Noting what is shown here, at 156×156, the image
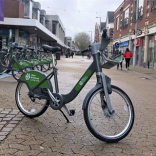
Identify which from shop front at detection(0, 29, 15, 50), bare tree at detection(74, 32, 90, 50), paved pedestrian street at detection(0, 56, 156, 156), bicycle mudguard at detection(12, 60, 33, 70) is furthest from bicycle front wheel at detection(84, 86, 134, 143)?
bare tree at detection(74, 32, 90, 50)

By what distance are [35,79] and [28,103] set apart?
21.1 inches

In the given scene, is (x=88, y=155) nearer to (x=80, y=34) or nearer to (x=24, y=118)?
(x=24, y=118)

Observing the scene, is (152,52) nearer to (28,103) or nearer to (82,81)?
(28,103)

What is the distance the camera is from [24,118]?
14.1ft

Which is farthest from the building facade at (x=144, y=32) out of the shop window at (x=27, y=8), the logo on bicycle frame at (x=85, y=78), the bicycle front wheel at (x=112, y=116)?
the logo on bicycle frame at (x=85, y=78)

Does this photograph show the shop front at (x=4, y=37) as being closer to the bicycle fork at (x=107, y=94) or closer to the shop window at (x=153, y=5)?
the shop window at (x=153, y=5)

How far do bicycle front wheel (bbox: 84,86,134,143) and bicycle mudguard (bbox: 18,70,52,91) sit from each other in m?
0.90

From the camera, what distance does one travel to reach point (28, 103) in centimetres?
439

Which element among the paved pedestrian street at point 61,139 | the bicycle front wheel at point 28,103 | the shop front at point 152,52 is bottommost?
the paved pedestrian street at point 61,139

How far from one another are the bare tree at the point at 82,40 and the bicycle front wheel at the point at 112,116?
102 meters

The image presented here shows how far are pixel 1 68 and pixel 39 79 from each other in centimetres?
597

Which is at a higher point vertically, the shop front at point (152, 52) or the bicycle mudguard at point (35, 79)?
the shop front at point (152, 52)

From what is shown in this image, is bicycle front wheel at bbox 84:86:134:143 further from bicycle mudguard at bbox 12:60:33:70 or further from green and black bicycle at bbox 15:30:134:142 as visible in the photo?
bicycle mudguard at bbox 12:60:33:70

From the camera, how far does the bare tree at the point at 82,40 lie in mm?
105000
